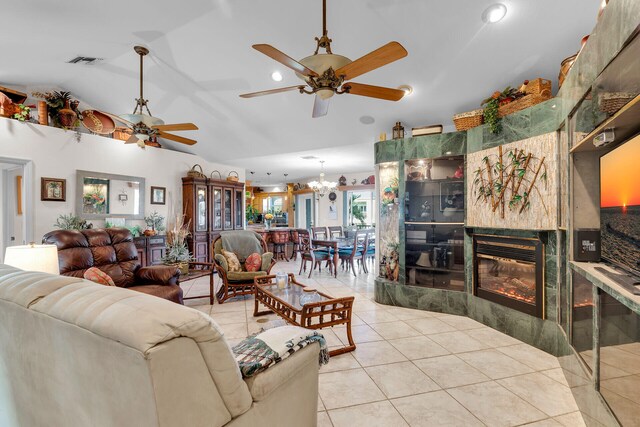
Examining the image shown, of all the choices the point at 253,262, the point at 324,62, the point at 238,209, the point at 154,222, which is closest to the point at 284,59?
the point at 324,62

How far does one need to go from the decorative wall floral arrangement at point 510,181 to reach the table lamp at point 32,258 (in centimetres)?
389

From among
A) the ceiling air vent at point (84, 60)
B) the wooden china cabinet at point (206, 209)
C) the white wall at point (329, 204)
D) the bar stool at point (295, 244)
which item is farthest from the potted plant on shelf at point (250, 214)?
the ceiling air vent at point (84, 60)

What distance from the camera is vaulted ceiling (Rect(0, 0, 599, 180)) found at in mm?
2822

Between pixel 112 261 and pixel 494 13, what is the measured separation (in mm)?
4557

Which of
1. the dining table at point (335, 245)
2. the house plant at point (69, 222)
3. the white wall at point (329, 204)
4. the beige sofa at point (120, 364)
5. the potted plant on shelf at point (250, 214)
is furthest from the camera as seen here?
the potted plant on shelf at point (250, 214)

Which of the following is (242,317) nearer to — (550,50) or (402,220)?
(402,220)

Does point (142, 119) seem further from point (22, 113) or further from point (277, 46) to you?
point (22, 113)

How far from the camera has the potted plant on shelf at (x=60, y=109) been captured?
15.2 feet

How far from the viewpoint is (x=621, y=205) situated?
1597 millimetres

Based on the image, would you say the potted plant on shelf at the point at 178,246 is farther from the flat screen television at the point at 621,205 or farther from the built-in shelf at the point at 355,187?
the flat screen television at the point at 621,205

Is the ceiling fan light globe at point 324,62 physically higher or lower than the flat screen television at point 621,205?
higher

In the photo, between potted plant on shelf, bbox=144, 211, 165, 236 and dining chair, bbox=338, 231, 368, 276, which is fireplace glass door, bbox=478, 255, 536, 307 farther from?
potted plant on shelf, bbox=144, 211, 165, 236

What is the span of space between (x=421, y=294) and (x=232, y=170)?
5.46 metres

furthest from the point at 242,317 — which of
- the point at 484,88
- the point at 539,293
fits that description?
the point at 484,88
